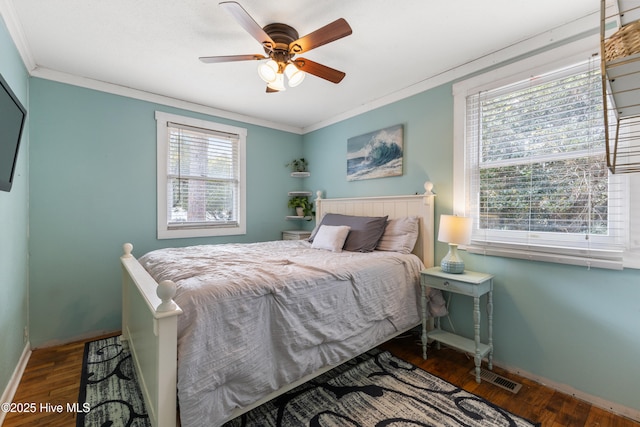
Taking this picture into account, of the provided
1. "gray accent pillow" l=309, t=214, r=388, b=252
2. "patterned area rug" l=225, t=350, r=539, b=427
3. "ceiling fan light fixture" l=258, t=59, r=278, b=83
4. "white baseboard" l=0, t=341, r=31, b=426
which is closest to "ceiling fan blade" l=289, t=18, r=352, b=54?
"ceiling fan light fixture" l=258, t=59, r=278, b=83

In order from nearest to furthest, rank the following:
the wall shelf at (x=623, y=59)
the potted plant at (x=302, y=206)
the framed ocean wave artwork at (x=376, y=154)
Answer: the wall shelf at (x=623, y=59), the framed ocean wave artwork at (x=376, y=154), the potted plant at (x=302, y=206)

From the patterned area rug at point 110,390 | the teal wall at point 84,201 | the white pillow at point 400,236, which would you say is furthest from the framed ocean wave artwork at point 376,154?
the patterned area rug at point 110,390

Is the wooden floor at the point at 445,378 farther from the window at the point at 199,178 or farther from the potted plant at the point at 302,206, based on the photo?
the potted plant at the point at 302,206

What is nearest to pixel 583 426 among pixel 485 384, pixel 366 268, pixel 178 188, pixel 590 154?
pixel 485 384

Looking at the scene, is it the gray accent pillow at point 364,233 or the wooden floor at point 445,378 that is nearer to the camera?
the wooden floor at point 445,378

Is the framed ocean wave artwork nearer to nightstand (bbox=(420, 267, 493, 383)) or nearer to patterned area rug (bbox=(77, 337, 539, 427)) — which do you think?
nightstand (bbox=(420, 267, 493, 383))

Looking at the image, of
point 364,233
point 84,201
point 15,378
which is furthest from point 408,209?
point 15,378

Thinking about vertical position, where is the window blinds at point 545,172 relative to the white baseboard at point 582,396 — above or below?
above

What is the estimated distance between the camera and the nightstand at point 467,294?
2045 mm

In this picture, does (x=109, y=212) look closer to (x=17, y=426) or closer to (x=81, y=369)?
(x=81, y=369)

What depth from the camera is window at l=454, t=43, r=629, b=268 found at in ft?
5.97

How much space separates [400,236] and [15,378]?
3134mm

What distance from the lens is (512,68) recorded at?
7.18 feet

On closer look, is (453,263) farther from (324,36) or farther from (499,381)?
(324,36)
